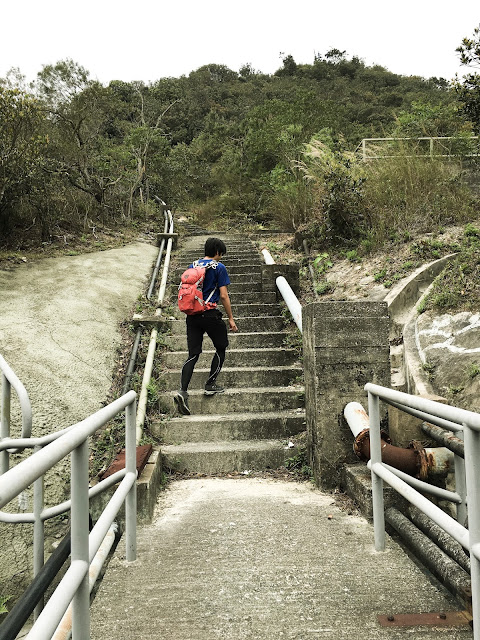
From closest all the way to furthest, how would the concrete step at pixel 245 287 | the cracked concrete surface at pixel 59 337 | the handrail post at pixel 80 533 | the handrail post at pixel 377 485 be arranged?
the handrail post at pixel 80 533
the handrail post at pixel 377 485
the cracked concrete surface at pixel 59 337
the concrete step at pixel 245 287

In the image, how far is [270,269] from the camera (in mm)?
7293

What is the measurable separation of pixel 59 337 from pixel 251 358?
92.0 inches

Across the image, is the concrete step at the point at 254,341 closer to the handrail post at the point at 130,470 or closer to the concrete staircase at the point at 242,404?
the concrete staircase at the point at 242,404

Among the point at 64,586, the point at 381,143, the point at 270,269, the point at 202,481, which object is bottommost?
the point at 202,481

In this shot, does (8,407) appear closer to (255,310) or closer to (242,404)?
(242,404)

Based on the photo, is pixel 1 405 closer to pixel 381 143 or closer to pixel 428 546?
pixel 428 546

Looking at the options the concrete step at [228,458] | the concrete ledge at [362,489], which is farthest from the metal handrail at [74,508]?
the concrete step at [228,458]

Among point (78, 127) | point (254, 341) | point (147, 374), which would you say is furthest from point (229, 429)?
point (78, 127)

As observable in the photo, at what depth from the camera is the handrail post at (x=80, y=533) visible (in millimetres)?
1522

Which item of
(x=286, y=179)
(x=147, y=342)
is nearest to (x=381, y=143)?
(x=286, y=179)

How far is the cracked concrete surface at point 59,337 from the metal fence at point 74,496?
4.39ft

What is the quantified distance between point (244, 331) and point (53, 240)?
4.88 m

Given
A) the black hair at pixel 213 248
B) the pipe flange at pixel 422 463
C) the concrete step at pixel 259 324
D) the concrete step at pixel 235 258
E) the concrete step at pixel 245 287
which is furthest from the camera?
the concrete step at pixel 235 258

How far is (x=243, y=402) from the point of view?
5191 mm
